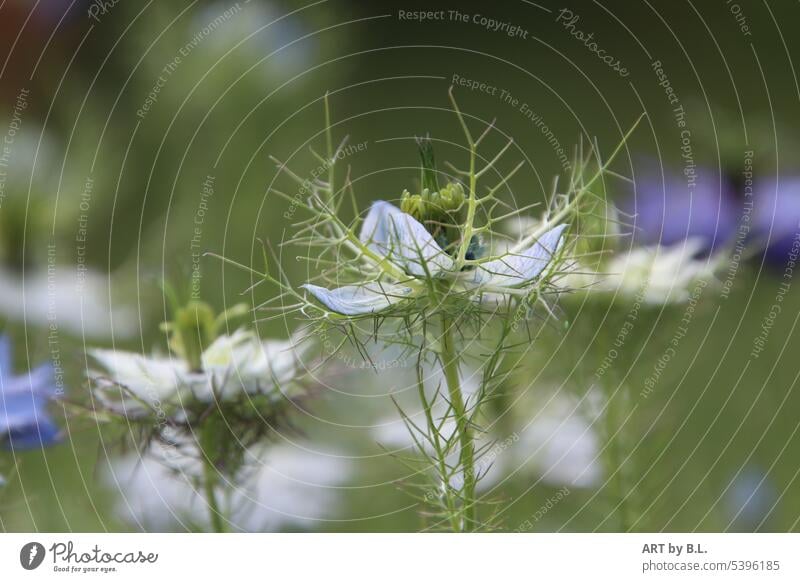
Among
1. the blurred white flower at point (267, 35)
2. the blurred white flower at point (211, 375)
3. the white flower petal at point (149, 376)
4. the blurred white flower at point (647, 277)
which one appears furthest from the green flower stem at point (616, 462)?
the blurred white flower at point (267, 35)

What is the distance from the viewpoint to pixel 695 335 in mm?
1563

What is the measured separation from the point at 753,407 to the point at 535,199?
0.54 metres

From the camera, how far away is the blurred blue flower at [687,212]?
1287 mm

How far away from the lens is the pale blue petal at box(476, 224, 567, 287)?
0.81m

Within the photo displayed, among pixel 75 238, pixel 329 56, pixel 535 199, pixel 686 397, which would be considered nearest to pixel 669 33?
pixel 535 199

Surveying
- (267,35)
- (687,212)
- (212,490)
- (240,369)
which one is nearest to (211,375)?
(240,369)

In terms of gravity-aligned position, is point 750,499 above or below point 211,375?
below

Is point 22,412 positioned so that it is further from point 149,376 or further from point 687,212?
point 687,212

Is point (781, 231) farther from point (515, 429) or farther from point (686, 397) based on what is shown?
point (515, 429)

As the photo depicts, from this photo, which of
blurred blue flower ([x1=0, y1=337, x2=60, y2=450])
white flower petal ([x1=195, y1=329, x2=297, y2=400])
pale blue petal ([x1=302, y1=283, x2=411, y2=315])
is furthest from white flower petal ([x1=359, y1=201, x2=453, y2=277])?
blurred blue flower ([x1=0, y1=337, x2=60, y2=450])

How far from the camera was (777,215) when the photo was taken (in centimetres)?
133

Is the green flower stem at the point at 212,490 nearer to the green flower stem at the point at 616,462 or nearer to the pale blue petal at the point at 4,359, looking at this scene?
the pale blue petal at the point at 4,359

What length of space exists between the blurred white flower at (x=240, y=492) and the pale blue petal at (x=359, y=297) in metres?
0.32

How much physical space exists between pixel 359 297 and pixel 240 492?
1.35 ft
